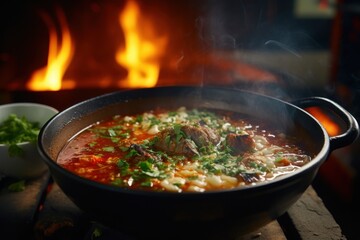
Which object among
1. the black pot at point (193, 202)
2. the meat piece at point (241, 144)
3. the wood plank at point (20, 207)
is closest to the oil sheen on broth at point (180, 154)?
the meat piece at point (241, 144)

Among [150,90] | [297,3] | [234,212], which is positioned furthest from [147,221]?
[297,3]

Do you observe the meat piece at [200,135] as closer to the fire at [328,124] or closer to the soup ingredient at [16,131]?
the soup ingredient at [16,131]

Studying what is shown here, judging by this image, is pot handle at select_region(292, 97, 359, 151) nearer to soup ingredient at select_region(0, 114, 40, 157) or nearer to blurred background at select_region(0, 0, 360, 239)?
soup ingredient at select_region(0, 114, 40, 157)

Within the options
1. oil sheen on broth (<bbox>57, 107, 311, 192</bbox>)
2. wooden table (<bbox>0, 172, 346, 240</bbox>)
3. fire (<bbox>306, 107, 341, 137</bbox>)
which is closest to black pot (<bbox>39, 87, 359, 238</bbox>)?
oil sheen on broth (<bbox>57, 107, 311, 192</bbox>)

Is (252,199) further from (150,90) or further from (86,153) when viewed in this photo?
(150,90)

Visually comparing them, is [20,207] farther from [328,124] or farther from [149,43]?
[328,124]

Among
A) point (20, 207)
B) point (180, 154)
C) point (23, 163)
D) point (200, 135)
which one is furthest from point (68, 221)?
point (200, 135)

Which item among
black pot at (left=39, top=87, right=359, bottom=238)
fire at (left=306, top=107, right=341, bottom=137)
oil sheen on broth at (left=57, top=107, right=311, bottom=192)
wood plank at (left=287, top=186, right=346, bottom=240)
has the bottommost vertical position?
fire at (left=306, top=107, right=341, bottom=137)

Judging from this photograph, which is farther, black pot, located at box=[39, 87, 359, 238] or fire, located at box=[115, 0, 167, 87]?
fire, located at box=[115, 0, 167, 87]
